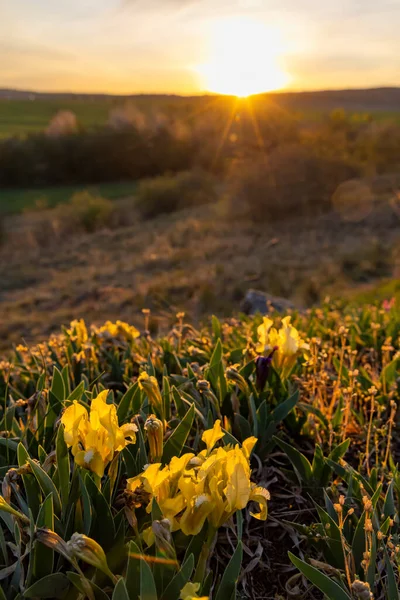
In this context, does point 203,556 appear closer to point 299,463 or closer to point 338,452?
point 299,463

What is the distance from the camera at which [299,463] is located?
70.0 inches

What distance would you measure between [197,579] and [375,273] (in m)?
11.2

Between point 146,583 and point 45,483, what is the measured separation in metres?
0.42

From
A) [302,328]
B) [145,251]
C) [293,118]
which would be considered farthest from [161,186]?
[302,328]

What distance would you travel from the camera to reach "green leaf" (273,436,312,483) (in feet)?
5.75

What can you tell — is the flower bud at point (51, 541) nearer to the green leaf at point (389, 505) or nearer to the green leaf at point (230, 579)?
the green leaf at point (230, 579)

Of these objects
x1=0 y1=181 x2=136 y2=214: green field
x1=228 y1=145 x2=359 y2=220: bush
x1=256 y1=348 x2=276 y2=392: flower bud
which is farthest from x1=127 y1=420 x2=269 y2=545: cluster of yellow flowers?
x1=0 y1=181 x2=136 y2=214: green field

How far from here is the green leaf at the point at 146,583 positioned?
1.01 m

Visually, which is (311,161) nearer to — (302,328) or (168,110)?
(302,328)

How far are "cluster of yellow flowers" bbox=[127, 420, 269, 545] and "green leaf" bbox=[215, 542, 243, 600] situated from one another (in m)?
0.08

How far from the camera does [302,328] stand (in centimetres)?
344

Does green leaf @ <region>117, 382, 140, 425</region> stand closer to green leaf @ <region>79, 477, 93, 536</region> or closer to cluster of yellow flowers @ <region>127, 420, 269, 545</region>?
green leaf @ <region>79, 477, 93, 536</region>

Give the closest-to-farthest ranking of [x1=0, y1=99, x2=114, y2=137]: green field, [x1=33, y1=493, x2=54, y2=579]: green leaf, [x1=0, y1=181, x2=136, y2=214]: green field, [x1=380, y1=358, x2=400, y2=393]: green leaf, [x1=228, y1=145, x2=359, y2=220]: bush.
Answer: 1. [x1=33, y1=493, x2=54, y2=579]: green leaf
2. [x1=380, y1=358, x2=400, y2=393]: green leaf
3. [x1=228, y1=145, x2=359, y2=220]: bush
4. [x1=0, y1=181, x2=136, y2=214]: green field
5. [x1=0, y1=99, x2=114, y2=137]: green field

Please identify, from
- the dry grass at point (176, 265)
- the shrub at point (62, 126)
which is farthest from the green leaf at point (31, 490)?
the shrub at point (62, 126)
